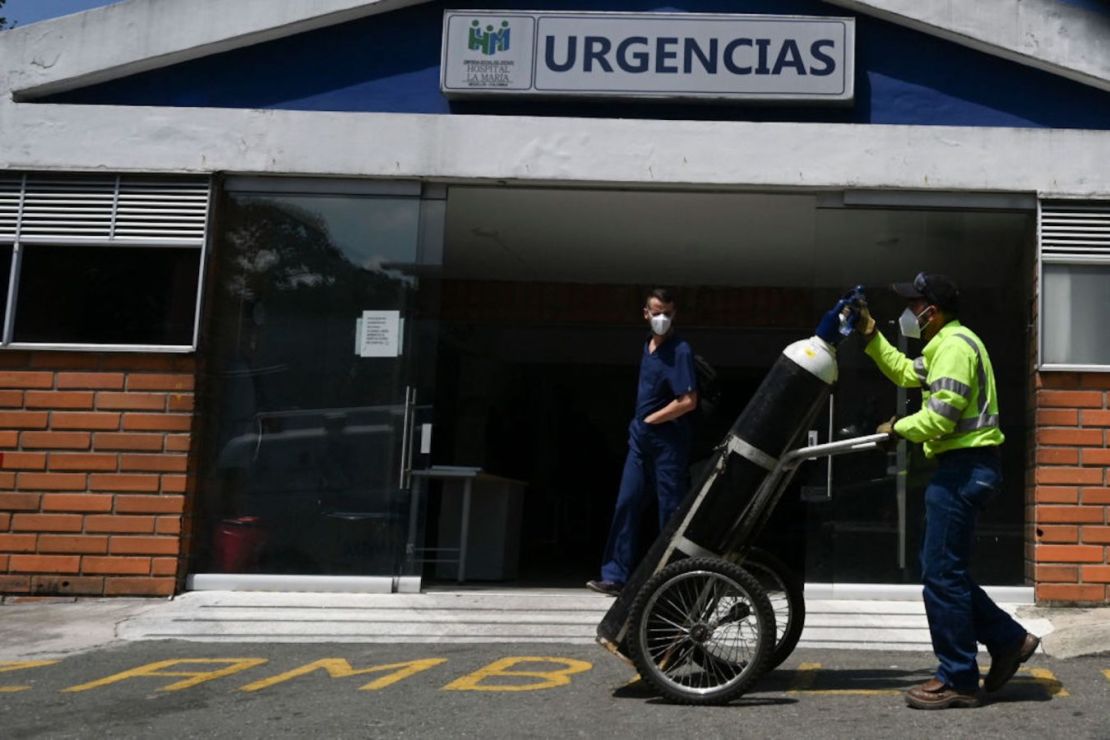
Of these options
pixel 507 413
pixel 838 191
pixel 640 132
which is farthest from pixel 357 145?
pixel 507 413

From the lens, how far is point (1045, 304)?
848 cm

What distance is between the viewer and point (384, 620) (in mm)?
7926

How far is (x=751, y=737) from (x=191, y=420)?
5070 mm

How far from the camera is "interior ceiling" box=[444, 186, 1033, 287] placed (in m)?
8.84

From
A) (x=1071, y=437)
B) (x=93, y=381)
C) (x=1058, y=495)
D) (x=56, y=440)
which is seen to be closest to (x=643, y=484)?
(x=1058, y=495)

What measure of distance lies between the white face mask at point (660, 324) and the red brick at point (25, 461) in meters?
4.31

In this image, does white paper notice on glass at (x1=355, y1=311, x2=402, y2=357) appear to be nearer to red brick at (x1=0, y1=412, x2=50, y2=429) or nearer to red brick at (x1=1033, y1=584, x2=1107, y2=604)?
red brick at (x1=0, y1=412, x2=50, y2=429)

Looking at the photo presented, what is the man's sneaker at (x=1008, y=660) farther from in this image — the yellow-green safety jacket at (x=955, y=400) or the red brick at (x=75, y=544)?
the red brick at (x=75, y=544)

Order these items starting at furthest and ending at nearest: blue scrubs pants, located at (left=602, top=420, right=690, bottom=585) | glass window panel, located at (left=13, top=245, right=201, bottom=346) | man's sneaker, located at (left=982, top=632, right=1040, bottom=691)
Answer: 1. glass window panel, located at (left=13, top=245, right=201, bottom=346)
2. blue scrubs pants, located at (left=602, top=420, right=690, bottom=585)
3. man's sneaker, located at (left=982, top=632, right=1040, bottom=691)

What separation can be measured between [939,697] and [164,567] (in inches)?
210

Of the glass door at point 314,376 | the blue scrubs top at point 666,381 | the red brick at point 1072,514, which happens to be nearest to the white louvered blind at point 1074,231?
Answer: the red brick at point 1072,514

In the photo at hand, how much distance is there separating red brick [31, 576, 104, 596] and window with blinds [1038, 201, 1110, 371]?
21.4 ft

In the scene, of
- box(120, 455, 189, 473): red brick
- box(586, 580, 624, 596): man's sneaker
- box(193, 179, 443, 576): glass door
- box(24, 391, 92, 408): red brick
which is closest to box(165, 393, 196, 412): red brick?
box(193, 179, 443, 576): glass door

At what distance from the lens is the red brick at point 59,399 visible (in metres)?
8.63
